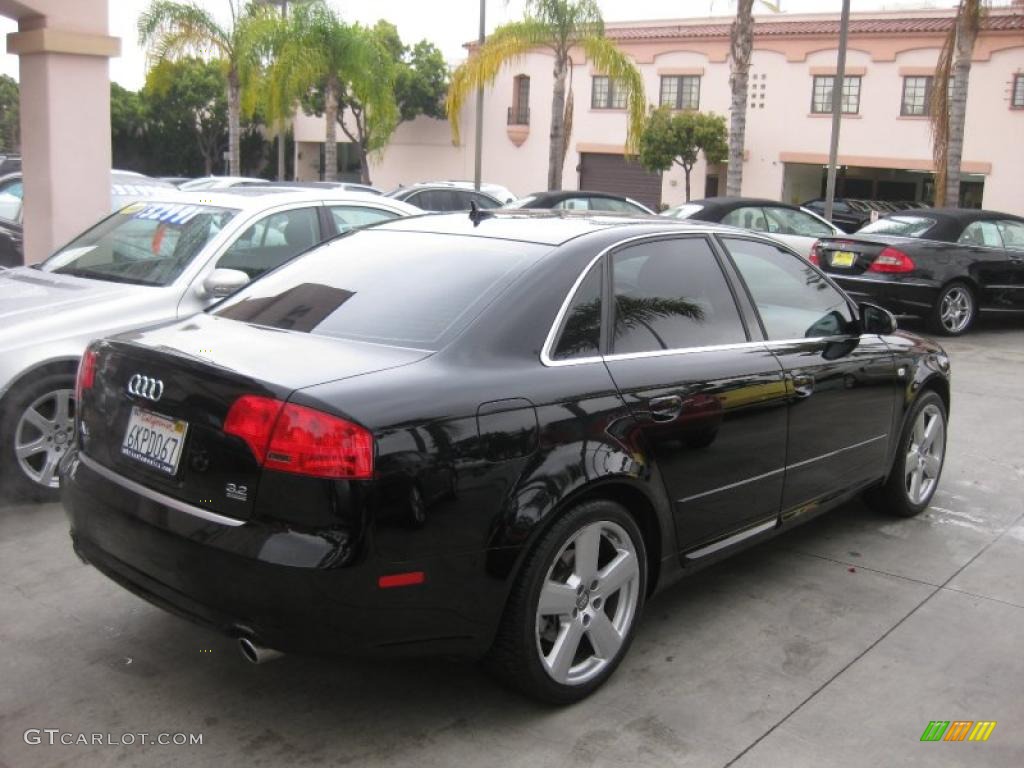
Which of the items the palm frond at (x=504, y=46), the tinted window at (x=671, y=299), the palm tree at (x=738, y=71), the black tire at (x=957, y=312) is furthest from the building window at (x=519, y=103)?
the tinted window at (x=671, y=299)

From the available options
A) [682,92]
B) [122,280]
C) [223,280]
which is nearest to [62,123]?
[122,280]

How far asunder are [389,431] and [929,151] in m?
33.2

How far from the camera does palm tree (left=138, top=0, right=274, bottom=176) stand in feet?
97.8

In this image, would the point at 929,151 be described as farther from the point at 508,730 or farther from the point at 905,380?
the point at 508,730

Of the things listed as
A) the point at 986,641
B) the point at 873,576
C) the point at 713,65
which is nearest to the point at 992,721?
the point at 986,641

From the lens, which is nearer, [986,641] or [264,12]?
[986,641]

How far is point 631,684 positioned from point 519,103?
39454 mm

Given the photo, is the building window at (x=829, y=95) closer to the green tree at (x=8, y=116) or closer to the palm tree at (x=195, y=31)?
the palm tree at (x=195, y=31)

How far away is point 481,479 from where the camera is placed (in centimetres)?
317

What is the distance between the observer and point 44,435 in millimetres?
5488

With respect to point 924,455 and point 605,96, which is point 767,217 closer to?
point 924,455

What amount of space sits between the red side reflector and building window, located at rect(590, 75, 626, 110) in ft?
121

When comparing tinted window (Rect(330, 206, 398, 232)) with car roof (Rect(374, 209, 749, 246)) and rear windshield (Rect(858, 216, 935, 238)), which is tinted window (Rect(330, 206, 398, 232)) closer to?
car roof (Rect(374, 209, 749, 246))

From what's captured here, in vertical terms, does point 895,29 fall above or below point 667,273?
above
